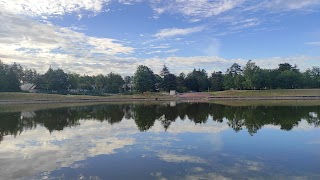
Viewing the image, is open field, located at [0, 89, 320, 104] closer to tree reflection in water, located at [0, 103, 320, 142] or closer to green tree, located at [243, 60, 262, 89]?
green tree, located at [243, 60, 262, 89]

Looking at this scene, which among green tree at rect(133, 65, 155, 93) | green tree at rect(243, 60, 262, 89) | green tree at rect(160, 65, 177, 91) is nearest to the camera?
green tree at rect(243, 60, 262, 89)

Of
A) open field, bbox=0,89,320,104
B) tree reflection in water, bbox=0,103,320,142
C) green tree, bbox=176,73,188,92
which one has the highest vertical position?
green tree, bbox=176,73,188,92

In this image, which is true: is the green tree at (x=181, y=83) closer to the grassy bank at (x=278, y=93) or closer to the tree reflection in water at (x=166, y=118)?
the grassy bank at (x=278, y=93)

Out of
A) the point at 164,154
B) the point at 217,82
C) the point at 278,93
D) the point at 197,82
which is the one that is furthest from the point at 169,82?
the point at 164,154

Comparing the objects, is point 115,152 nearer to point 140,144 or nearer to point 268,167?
point 140,144

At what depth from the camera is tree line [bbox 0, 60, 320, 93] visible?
10625 cm

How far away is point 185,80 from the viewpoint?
13062 centimetres

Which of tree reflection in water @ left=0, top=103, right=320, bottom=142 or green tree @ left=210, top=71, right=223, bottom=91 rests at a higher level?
green tree @ left=210, top=71, right=223, bottom=91

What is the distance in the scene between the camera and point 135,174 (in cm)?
1145

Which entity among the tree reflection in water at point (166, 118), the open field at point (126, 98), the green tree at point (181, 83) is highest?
the green tree at point (181, 83)

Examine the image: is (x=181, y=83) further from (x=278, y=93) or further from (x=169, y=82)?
(x=278, y=93)

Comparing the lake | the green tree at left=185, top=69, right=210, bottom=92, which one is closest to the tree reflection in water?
the lake

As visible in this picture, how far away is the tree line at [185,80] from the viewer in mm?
106250

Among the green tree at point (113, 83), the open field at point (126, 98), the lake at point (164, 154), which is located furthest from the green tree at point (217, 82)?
the lake at point (164, 154)
